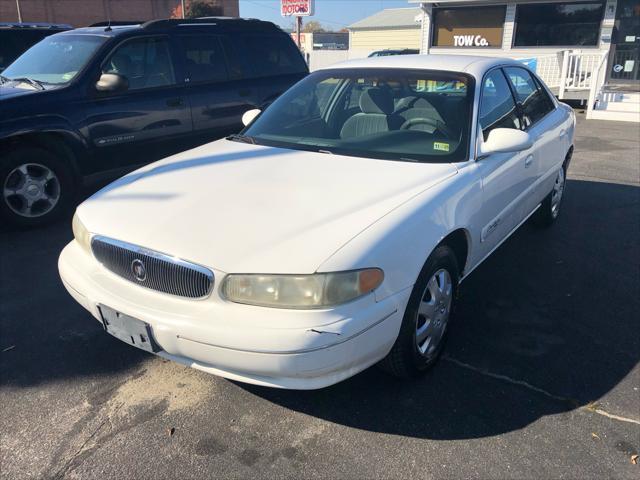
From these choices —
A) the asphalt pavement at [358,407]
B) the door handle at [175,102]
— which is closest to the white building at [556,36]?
the door handle at [175,102]

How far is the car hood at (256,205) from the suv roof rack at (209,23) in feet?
10.1

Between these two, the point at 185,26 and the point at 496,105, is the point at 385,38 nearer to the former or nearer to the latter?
the point at 185,26

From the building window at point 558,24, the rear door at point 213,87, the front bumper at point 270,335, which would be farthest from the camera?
the building window at point 558,24

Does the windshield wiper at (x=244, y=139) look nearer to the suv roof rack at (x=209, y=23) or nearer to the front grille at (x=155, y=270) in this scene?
the front grille at (x=155, y=270)

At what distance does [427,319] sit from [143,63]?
437 cm

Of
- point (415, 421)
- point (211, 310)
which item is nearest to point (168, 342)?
point (211, 310)

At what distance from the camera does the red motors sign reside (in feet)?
59.5

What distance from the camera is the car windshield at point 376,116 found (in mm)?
3318

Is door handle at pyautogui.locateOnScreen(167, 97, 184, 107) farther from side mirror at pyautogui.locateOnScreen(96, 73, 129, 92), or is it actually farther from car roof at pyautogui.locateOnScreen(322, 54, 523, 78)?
car roof at pyautogui.locateOnScreen(322, 54, 523, 78)

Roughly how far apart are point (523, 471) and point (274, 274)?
133cm

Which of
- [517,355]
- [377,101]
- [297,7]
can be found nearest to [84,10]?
[297,7]

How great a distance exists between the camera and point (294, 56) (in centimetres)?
726

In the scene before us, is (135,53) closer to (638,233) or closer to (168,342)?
(168,342)

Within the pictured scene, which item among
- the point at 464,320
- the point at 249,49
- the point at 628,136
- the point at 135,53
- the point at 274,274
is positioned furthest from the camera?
the point at 628,136
